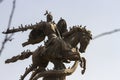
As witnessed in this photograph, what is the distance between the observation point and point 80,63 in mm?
5840

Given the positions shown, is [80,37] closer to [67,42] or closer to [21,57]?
[67,42]

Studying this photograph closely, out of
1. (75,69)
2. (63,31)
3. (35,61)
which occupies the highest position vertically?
(63,31)

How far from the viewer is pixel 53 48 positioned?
5.69 meters

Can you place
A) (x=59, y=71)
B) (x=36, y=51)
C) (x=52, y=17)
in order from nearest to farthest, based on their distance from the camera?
(x=59, y=71) < (x=36, y=51) < (x=52, y=17)

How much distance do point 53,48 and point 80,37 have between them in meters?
0.67

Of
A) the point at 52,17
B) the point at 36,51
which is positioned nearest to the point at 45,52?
the point at 36,51

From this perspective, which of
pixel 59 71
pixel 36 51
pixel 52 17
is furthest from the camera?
pixel 52 17

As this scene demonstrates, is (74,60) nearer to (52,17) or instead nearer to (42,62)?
(42,62)

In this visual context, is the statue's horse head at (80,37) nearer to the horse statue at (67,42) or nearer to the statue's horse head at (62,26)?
the horse statue at (67,42)

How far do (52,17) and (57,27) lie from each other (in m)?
0.28

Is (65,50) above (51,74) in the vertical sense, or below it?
above

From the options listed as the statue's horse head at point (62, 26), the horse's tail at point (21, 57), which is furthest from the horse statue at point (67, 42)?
the statue's horse head at point (62, 26)

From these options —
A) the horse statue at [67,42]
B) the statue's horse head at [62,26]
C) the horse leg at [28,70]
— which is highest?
the statue's horse head at [62,26]

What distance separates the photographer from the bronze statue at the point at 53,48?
566 centimetres
